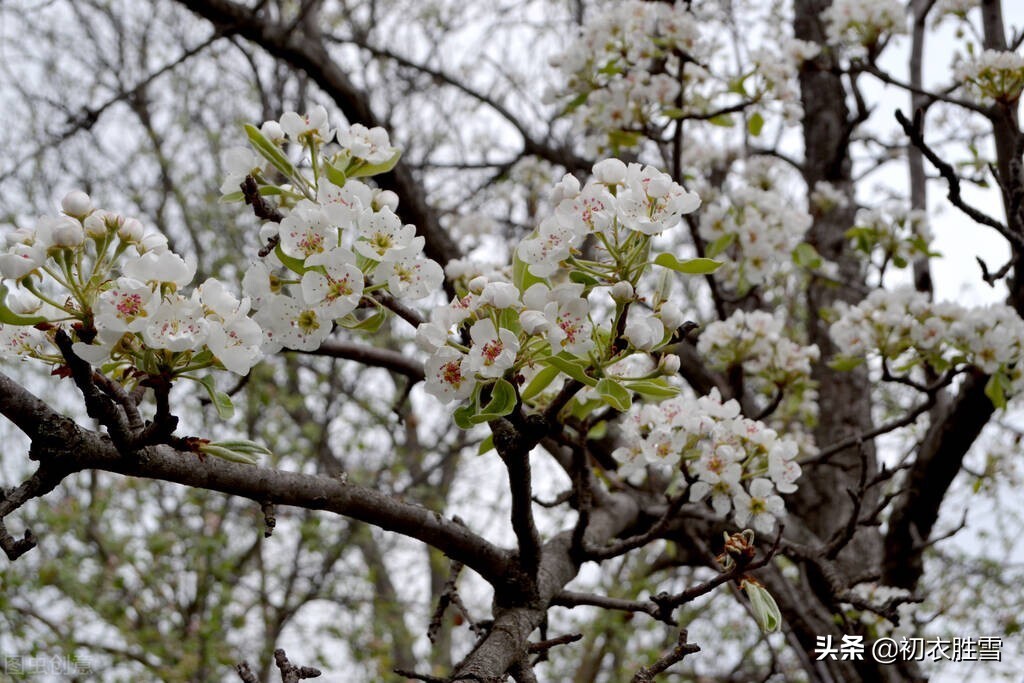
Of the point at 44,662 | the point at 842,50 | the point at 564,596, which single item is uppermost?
the point at 842,50

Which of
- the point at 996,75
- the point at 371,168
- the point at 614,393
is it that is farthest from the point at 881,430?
the point at 371,168

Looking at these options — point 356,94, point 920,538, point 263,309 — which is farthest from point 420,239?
point 920,538

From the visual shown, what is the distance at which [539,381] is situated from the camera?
125 centimetres

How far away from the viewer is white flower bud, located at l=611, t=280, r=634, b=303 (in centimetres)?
115

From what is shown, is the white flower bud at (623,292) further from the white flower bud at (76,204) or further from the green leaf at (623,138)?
the green leaf at (623,138)

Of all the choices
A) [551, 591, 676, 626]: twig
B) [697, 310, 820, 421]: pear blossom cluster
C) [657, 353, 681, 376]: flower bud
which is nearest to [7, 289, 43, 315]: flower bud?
[657, 353, 681, 376]: flower bud

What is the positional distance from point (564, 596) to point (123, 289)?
117 cm

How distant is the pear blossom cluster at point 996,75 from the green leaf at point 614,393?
2.02m

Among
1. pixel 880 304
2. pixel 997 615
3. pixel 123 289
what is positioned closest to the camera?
pixel 123 289

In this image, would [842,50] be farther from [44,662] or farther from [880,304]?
[44,662]

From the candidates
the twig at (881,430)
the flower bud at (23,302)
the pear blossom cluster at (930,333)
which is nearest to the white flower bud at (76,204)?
the flower bud at (23,302)

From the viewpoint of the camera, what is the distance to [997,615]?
604 cm

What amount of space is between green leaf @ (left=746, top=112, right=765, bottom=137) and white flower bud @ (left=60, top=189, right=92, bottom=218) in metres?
2.51

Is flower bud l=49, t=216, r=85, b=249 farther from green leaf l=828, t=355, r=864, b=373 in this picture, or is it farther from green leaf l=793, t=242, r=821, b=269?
green leaf l=793, t=242, r=821, b=269
